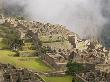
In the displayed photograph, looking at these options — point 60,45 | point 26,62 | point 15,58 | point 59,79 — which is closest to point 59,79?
point 59,79

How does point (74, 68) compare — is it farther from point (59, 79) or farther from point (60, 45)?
point (60, 45)

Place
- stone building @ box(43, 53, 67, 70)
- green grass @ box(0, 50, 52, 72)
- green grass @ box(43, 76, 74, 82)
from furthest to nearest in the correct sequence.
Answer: green grass @ box(0, 50, 52, 72), stone building @ box(43, 53, 67, 70), green grass @ box(43, 76, 74, 82)

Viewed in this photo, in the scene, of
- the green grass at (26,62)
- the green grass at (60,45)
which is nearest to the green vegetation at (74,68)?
the green grass at (26,62)

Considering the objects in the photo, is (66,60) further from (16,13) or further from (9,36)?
(16,13)

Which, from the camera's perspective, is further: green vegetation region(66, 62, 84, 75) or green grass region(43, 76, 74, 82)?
green vegetation region(66, 62, 84, 75)

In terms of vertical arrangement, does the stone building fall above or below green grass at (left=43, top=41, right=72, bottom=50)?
below

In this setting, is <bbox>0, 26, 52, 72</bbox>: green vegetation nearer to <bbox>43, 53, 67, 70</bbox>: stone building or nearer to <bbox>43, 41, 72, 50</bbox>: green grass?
<bbox>43, 53, 67, 70</bbox>: stone building

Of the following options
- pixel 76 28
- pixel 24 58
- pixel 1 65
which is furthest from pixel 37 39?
pixel 76 28

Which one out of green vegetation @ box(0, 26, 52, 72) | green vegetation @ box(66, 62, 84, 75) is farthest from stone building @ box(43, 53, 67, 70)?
green vegetation @ box(66, 62, 84, 75)
